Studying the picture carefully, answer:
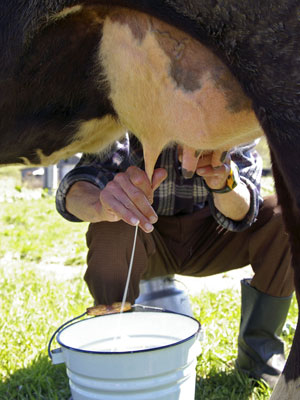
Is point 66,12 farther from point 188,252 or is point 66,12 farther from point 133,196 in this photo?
point 188,252

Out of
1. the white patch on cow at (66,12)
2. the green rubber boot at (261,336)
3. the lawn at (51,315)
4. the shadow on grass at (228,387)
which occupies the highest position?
the white patch on cow at (66,12)

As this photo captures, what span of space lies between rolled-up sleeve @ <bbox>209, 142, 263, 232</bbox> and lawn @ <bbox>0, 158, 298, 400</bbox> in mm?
501

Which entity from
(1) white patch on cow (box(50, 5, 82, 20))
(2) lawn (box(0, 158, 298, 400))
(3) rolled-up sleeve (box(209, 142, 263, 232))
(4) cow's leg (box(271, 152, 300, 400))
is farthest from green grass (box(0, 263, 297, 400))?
(1) white patch on cow (box(50, 5, 82, 20))

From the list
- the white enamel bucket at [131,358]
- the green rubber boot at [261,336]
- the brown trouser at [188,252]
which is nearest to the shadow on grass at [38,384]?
the brown trouser at [188,252]

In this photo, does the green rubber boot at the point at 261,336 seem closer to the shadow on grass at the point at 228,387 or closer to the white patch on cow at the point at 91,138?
the shadow on grass at the point at 228,387

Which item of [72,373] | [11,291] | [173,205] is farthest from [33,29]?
[11,291]

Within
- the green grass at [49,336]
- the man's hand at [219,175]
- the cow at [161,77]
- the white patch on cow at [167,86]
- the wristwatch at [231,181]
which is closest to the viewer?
the cow at [161,77]

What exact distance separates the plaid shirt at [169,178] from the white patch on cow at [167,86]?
2.34 ft

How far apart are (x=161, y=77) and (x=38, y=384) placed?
4.20 ft

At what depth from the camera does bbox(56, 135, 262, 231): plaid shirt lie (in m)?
2.27

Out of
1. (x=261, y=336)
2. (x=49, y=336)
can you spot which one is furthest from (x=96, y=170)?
(x=261, y=336)

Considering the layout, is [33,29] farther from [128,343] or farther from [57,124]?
[128,343]

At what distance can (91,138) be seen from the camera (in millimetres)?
1774

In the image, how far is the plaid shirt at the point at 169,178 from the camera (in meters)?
2.27
